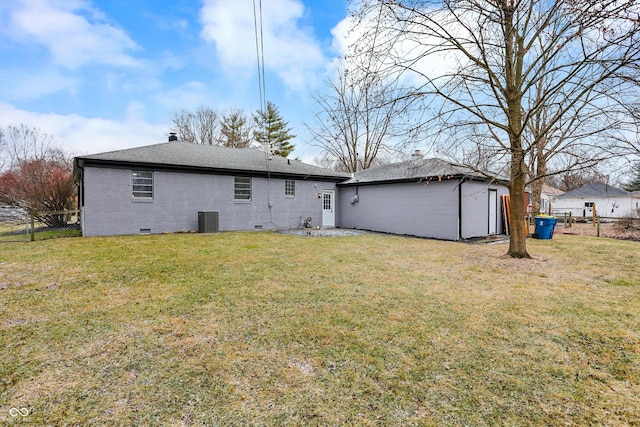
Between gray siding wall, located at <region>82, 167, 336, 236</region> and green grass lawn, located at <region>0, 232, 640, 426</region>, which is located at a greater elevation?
gray siding wall, located at <region>82, 167, 336, 236</region>

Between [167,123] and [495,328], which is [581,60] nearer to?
[495,328]

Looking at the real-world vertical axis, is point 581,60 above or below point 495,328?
above

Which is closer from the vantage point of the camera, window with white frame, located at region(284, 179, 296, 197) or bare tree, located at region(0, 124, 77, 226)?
bare tree, located at region(0, 124, 77, 226)

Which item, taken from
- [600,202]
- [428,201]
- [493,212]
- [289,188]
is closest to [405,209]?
[428,201]

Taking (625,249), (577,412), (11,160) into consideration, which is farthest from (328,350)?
(11,160)

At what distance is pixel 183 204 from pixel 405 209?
917cm

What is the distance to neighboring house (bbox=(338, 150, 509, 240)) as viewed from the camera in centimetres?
1138

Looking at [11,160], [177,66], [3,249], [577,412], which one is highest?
[177,66]

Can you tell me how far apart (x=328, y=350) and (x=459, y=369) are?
1127mm

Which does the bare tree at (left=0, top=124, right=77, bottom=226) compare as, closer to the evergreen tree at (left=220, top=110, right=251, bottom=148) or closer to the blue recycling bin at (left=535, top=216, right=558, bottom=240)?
the evergreen tree at (left=220, top=110, right=251, bottom=148)

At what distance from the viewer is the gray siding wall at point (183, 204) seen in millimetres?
10469

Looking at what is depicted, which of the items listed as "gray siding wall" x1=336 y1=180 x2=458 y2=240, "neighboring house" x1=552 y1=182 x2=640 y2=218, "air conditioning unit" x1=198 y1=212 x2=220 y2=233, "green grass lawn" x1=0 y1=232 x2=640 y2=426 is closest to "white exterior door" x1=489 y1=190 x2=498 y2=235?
"gray siding wall" x1=336 y1=180 x2=458 y2=240

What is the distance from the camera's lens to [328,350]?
2814mm

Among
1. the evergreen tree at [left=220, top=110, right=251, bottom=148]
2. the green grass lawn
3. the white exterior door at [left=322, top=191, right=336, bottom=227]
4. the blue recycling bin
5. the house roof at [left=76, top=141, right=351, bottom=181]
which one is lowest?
the green grass lawn
